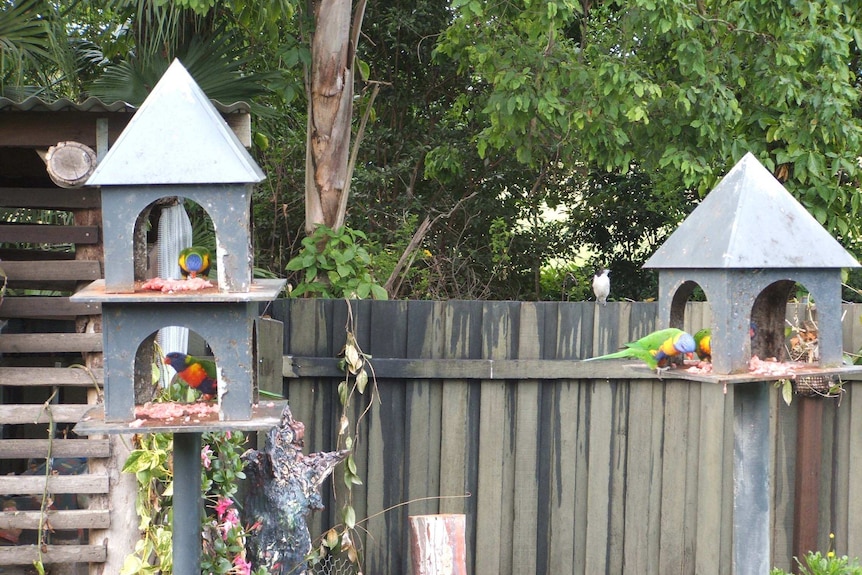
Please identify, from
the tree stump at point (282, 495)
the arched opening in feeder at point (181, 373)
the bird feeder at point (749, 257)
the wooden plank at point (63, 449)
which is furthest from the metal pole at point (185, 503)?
the bird feeder at point (749, 257)

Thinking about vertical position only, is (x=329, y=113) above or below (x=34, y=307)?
above

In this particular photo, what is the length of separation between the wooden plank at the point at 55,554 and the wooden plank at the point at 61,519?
0.10 meters

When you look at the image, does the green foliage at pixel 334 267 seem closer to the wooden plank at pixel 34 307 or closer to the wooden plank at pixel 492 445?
the wooden plank at pixel 492 445

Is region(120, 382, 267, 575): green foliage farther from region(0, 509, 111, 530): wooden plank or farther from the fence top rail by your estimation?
the fence top rail

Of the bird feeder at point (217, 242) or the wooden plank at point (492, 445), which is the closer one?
the bird feeder at point (217, 242)

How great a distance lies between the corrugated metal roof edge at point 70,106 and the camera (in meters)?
3.35

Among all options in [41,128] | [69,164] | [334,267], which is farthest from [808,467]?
[41,128]

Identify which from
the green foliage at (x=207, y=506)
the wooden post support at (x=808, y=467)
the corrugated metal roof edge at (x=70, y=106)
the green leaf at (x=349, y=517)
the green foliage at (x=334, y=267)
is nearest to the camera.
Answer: the green foliage at (x=207, y=506)

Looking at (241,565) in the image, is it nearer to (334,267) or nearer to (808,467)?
(334,267)

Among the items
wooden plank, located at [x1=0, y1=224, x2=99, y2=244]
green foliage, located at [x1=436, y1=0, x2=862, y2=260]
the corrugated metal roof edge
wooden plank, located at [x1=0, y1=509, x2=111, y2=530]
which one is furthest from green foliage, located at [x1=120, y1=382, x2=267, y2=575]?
green foliage, located at [x1=436, y1=0, x2=862, y2=260]

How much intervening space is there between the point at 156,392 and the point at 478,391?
5.50 feet

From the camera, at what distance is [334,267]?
15.3ft

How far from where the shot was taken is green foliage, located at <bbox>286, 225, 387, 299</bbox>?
454cm

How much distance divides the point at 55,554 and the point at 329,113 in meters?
2.73
